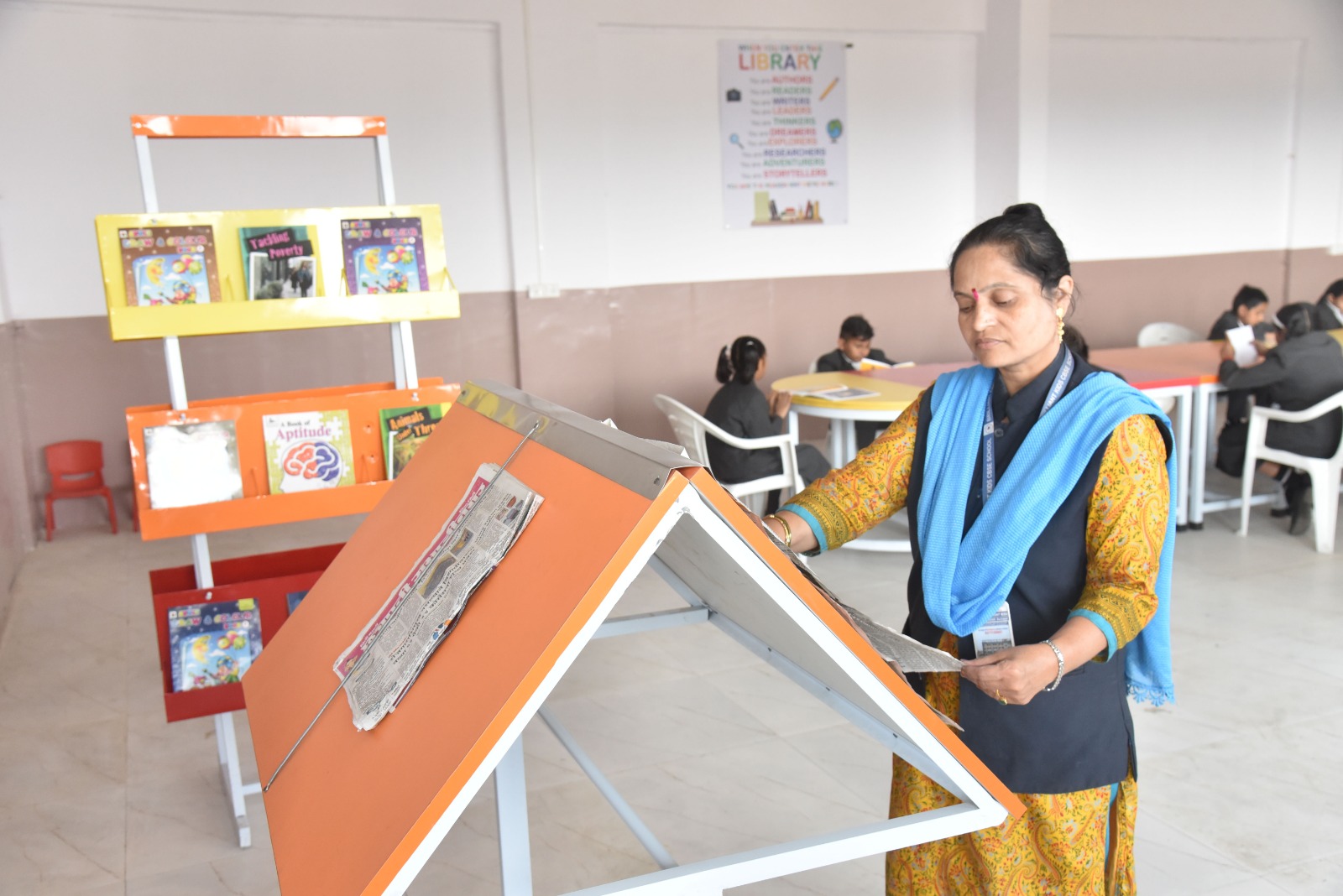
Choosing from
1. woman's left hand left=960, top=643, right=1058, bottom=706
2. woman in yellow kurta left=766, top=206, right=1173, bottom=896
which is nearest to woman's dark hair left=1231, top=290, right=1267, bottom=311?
woman in yellow kurta left=766, top=206, right=1173, bottom=896

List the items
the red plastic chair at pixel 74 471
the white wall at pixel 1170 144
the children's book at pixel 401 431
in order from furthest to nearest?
the white wall at pixel 1170 144
the red plastic chair at pixel 74 471
the children's book at pixel 401 431

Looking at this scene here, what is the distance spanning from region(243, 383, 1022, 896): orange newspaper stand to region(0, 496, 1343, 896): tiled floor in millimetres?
1214

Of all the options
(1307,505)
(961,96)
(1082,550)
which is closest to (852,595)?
(1307,505)

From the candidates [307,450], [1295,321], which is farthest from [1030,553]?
[1295,321]

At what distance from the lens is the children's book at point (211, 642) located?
8.57 feet

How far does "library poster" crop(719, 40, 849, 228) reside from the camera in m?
7.08

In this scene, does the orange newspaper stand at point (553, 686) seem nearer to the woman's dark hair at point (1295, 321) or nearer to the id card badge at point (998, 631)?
the id card badge at point (998, 631)

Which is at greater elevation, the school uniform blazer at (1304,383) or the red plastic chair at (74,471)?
the school uniform blazer at (1304,383)

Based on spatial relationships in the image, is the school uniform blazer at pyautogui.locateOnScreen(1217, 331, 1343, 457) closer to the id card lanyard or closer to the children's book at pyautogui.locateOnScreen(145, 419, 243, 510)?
the id card lanyard

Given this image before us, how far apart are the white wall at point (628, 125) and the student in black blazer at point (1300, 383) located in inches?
126

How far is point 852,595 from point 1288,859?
81.7 inches

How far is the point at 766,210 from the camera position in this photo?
7.29 meters

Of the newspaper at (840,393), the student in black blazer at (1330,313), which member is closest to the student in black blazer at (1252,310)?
the student in black blazer at (1330,313)

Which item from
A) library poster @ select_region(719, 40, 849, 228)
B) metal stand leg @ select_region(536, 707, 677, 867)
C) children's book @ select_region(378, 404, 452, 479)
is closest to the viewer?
metal stand leg @ select_region(536, 707, 677, 867)
